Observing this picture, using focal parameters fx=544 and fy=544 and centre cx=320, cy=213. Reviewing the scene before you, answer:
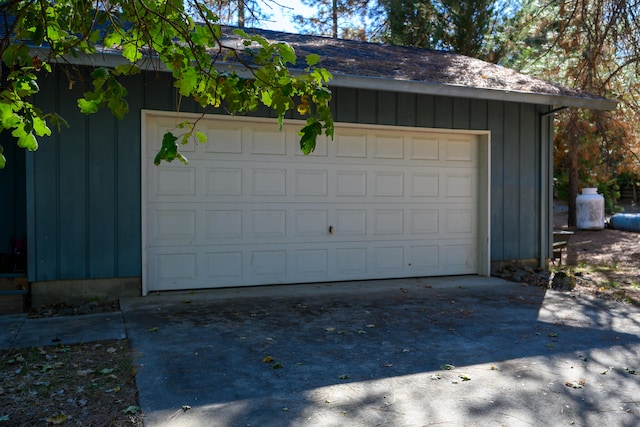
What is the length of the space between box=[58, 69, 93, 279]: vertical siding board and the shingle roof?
2.35 metres

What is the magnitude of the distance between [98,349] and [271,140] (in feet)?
11.6

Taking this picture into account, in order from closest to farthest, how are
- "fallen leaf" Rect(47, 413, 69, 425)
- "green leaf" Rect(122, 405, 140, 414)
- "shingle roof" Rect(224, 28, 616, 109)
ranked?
"fallen leaf" Rect(47, 413, 69, 425), "green leaf" Rect(122, 405, 140, 414), "shingle roof" Rect(224, 28, 616, 109)

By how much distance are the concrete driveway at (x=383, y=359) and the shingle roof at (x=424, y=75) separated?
2.53 m

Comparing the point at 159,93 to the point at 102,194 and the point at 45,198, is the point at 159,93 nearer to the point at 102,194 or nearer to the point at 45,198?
the point at 102,194

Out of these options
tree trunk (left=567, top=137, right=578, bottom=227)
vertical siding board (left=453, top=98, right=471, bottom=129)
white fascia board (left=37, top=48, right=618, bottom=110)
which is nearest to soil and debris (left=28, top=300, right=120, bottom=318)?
white fascia board (left=37, top=48, right=618, bottom=110)

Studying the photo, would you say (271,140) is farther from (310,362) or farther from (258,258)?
(310,362)

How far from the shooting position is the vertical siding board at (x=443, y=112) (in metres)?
7.68

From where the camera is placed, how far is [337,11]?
48.3 feet

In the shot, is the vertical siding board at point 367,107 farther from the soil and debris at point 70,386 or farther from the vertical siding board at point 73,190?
the soil and debris at point 70,386

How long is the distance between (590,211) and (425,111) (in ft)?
29.9

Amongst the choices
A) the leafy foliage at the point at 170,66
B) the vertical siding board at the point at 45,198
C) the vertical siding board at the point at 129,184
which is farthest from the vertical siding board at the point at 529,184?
the vertical siding board at the point at 45,198

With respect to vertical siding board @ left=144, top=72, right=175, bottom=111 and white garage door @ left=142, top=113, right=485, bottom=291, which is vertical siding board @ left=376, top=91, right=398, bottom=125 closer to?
white garage door @ left=142, top=113, right=485, bottom=291

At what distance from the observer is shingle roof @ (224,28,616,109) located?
6.43 m

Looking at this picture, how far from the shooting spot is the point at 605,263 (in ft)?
33.3
